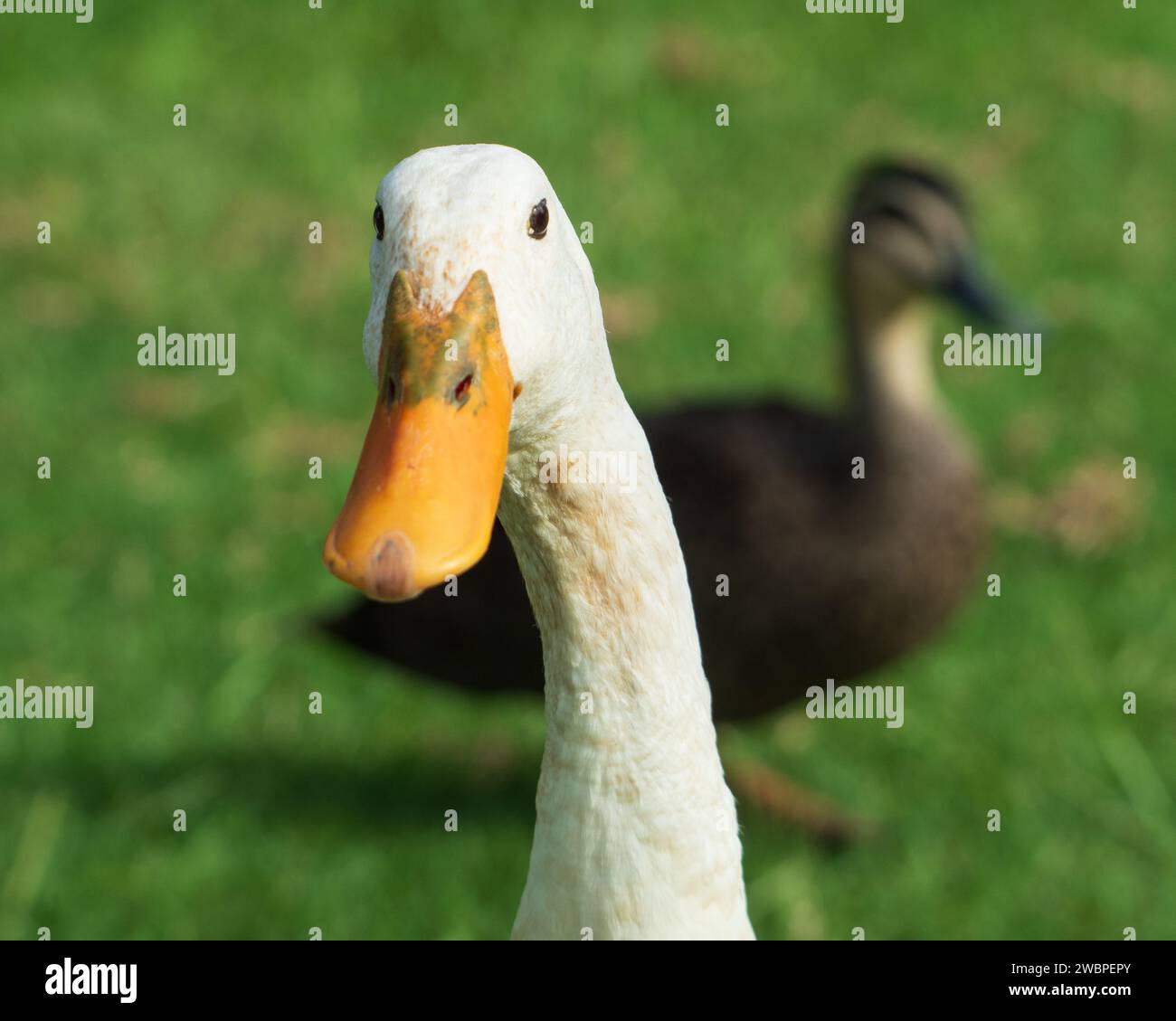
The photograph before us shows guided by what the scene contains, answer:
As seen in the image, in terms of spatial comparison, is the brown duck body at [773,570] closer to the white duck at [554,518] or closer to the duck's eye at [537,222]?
the white duck at [554,518]

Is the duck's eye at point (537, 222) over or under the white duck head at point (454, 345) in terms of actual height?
over

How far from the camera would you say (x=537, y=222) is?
5.33ft

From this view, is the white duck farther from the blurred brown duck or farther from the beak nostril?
the blurred brown duck

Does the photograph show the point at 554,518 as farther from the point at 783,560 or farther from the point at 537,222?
the point at 783,560

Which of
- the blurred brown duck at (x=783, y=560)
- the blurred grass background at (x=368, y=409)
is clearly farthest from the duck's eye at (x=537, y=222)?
the blurred grass background at (x=368, y=409)

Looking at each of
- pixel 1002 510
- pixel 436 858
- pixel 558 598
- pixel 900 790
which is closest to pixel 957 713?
pixel 900 790

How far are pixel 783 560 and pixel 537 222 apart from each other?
2243 mm

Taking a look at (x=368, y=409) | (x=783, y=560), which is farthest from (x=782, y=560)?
(x=368, y=409)

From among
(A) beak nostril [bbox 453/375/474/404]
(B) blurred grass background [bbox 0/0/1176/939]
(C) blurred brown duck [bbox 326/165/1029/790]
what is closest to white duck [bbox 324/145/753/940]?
(A) beak nostril [bbox 453/375/474/404]

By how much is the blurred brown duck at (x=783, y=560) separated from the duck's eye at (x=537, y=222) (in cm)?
196

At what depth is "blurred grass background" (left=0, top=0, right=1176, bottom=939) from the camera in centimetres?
392

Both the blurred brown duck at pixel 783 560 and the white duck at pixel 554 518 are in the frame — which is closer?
the white duck at pixel 554 518

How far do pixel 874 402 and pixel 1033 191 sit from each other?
348cm

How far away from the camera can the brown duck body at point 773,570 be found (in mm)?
3738
